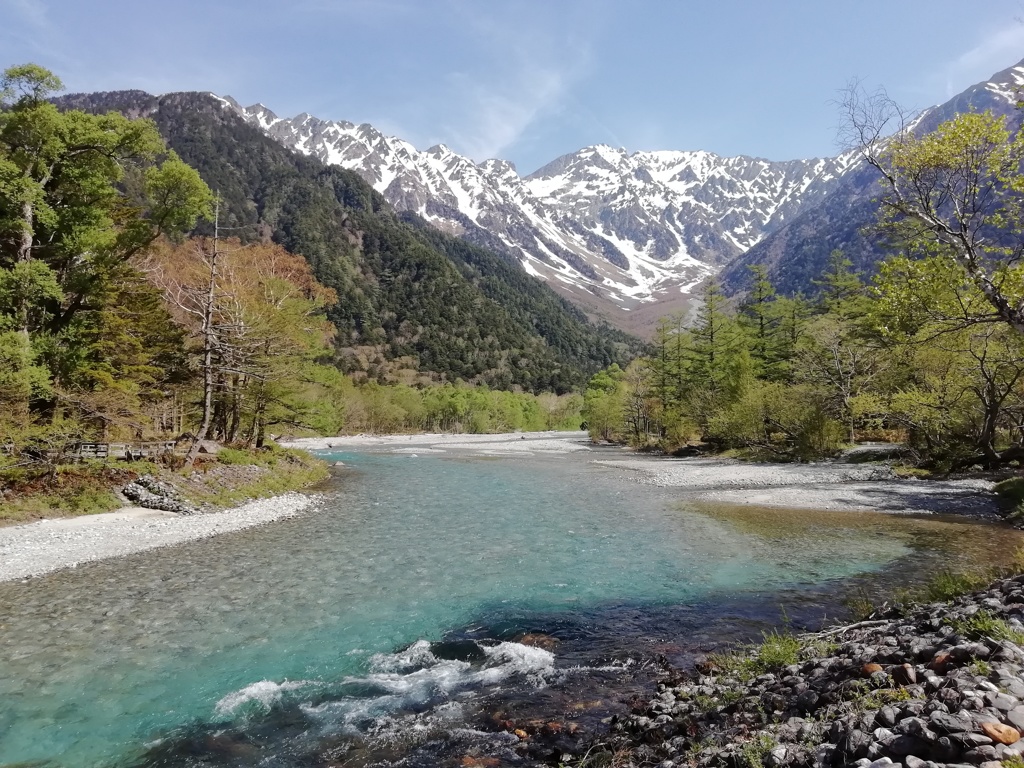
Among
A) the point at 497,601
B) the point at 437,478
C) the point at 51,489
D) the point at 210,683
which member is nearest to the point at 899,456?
the point at 437,478

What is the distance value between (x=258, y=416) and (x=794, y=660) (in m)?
33.4

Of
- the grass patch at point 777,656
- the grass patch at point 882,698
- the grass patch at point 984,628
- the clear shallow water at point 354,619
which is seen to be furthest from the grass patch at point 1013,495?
the grass patch at point 882,698

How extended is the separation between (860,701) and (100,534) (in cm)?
2055

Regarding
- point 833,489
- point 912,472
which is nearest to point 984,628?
point 833,489

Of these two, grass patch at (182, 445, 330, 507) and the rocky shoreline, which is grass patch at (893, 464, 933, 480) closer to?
the rocky shoreline

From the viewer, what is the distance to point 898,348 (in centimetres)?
2366

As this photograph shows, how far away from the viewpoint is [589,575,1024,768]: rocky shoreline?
3.95 metres

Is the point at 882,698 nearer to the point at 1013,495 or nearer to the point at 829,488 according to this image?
the point at 1013,495

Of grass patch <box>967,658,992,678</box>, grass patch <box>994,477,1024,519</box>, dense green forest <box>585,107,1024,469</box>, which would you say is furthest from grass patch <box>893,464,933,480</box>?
grass patch <box>967,658,992,678</box>

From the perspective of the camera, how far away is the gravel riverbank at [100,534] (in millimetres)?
14820

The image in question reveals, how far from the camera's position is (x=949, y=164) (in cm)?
1046

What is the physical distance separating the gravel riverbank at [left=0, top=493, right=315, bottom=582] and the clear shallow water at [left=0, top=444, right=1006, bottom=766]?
1.00 m

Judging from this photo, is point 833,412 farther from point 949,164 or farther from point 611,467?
point 949,164

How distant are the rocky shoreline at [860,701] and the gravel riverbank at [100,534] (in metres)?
15.8
